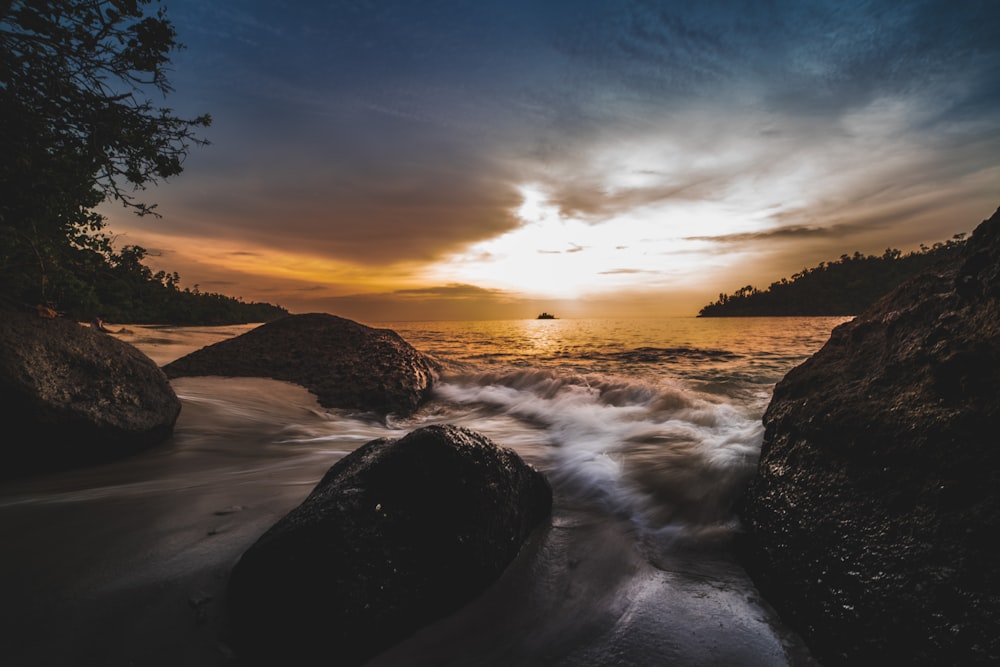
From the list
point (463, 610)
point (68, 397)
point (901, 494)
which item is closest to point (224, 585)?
point (463, 610)

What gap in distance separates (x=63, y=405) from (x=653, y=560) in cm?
481

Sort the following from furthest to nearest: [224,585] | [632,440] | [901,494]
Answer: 1. [632,440]
2. [224,585]
3. [901,494]

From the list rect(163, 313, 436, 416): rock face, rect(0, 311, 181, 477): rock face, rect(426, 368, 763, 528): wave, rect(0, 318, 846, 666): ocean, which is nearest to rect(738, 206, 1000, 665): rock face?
rect(0, 318, 846, 666): ocean

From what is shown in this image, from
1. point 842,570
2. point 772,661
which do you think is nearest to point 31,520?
point 772,661

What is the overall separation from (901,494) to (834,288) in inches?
5277

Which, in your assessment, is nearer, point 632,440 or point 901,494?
point 901,494

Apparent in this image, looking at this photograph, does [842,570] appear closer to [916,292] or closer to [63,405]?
[916,292]

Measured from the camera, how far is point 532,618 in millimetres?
2137

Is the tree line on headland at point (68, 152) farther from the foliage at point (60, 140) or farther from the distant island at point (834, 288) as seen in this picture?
the distant island at point (834, 288)

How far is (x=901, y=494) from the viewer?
189cm

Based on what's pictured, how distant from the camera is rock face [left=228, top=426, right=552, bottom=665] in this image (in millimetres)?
1753

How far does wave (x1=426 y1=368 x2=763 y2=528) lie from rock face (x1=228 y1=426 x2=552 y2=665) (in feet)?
4.76

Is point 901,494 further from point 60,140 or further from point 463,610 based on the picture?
→ point 60,140

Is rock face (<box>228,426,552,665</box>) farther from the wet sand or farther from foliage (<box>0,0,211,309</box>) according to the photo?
foliage (<box>0,0,211,309</box>)
